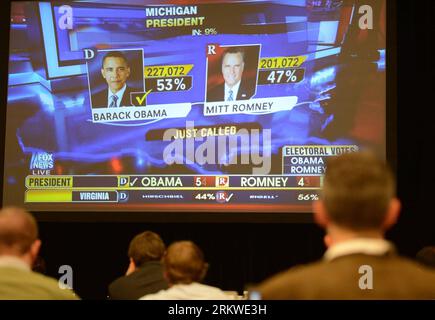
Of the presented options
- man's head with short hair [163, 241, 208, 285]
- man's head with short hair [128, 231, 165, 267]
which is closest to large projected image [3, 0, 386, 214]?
man's head with short hair [128, 231, 165, 267]

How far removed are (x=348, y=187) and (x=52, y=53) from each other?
4.18 meters

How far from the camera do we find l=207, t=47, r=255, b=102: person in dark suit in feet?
15.4

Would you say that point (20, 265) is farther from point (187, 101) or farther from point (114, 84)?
point (114, 84)

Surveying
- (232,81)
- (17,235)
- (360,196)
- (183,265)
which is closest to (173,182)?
(232,81)

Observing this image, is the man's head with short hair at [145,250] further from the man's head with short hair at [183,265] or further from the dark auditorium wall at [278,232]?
the dark auditorium wall at [278,232]

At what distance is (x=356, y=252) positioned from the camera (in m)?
1.17

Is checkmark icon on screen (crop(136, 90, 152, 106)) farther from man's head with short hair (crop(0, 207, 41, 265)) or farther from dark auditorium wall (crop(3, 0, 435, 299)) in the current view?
man's head with short hair (crop(0, 207, 41, 265))

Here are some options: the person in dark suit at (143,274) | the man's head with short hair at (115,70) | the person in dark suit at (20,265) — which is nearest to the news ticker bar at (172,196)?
the man's head with short hair at (115,70)

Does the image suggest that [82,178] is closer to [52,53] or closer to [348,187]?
[52,53]

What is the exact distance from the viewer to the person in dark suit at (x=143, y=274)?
3252mm

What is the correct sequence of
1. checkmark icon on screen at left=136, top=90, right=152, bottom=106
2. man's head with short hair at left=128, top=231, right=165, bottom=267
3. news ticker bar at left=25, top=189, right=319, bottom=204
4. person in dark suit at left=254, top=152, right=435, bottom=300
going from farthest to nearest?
checkmark icon on screen at left=136, top=90, right=152, bottom=106 < news ticker bar at left=25, top=189, right=319, bottom=204 < man's head with short hair at left=128, top=231, right=165, bottom=267 < person in dark suit at left=254, top=152, right=435, bottom=300

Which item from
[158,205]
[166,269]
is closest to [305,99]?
[158,205]

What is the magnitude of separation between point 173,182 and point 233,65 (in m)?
0.97

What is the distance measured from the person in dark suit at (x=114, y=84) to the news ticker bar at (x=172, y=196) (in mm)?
670
